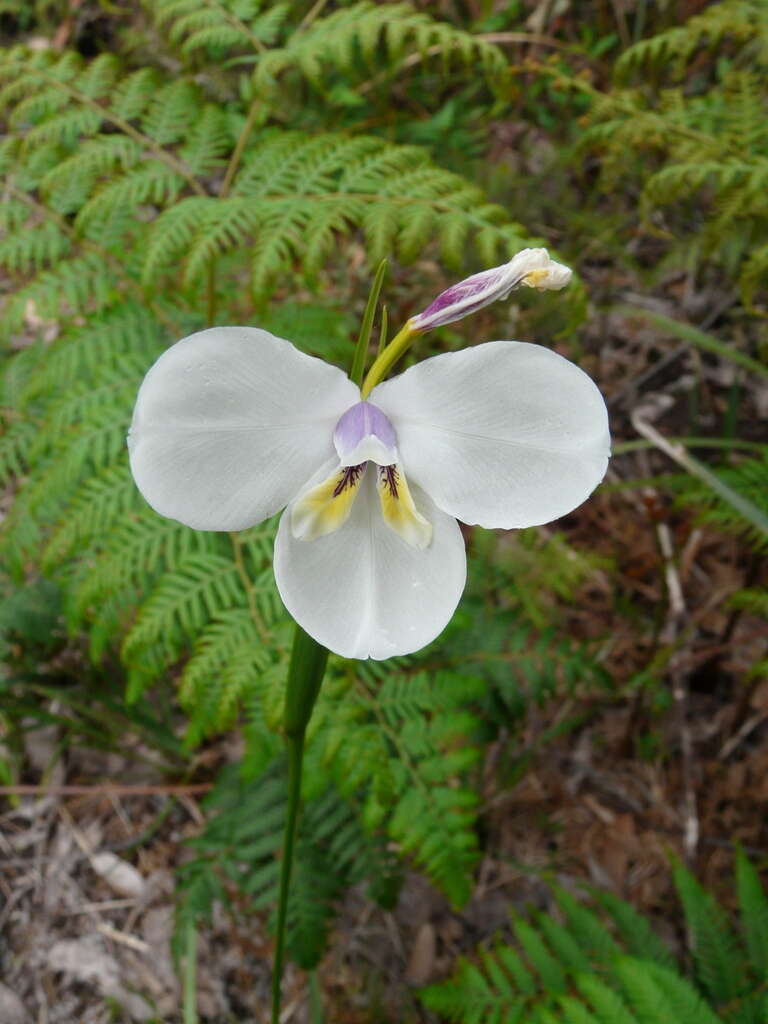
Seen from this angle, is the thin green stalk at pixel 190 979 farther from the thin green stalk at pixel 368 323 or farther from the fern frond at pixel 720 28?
the fern frond at pixel 720 28

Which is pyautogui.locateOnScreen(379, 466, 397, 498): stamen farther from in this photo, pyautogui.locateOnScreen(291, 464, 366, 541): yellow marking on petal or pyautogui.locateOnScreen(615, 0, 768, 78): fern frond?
pyautogui.locateOnScreen(615, 0, 768, 78): fern frond

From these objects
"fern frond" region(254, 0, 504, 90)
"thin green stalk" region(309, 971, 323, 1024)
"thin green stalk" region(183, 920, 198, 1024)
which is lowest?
"thin green stalk" region(309, 971, 323, 1024)

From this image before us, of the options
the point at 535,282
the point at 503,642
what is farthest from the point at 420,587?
the point at 503,642

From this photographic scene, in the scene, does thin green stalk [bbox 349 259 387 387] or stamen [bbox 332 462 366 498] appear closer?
thin green stalk [bbox 349 259 387 387]

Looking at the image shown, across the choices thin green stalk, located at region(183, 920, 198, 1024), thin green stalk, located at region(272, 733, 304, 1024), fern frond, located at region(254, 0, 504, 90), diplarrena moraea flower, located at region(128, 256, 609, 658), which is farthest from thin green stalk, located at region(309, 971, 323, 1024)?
fern frond, located at region(254, 0, 504, 90)

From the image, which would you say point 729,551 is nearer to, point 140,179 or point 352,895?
point 352,895

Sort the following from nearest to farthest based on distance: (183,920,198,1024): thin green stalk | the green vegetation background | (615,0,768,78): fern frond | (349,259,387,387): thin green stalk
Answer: (349,259,387,387): thin green stalk → the green vegetation background → (183,920,198,1024): thin green stalk → (615,0,768,78): fern frond

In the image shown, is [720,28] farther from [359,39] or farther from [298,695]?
[298,695]

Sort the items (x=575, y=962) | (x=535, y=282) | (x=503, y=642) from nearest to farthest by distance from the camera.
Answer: (x=535, y=282) → (x=575, y=962) → (x=503, y=642)
